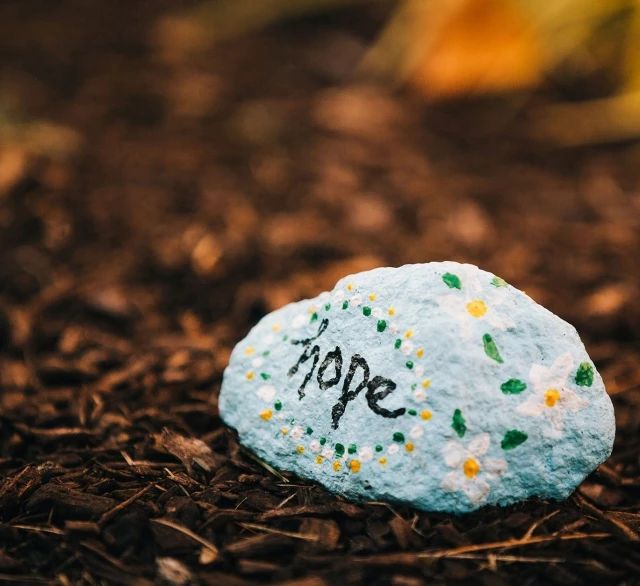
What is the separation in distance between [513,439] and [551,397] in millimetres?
122

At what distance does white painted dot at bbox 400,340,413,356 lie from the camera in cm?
142

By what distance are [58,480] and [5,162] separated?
1.92 m

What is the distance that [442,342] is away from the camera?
1387 mm

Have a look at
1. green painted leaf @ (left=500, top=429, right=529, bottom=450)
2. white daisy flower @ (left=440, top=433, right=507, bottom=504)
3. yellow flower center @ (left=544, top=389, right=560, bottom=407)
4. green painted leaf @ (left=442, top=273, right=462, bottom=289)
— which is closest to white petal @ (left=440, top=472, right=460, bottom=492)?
white daisy flower @ (left=440, top=433, right=507, bottom=504)

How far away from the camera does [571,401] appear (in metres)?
1.41

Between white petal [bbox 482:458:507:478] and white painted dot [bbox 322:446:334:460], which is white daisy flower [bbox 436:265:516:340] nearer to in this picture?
A: white petal [bbox 482:458:507:478]

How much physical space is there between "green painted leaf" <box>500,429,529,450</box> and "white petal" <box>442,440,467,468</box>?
8 centimetres

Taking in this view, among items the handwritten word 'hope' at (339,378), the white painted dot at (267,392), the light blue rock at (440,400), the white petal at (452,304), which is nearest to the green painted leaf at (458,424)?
the light blue rock at (440,400)

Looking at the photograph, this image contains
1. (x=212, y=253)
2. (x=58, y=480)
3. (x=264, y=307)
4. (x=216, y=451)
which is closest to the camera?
(x=58, y=480)

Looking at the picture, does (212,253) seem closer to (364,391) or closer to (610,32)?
(364,391)

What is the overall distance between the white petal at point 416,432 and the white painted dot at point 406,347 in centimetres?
15

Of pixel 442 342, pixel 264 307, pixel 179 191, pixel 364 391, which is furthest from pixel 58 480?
pixel 179 191

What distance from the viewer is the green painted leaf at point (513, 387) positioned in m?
1.38

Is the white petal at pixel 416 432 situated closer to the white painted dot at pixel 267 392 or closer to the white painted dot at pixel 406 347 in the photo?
the white painted dot at pixel 406 347
